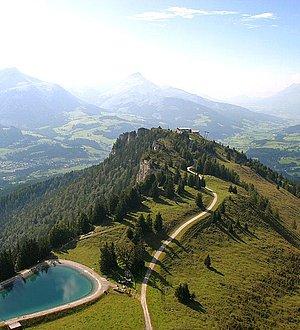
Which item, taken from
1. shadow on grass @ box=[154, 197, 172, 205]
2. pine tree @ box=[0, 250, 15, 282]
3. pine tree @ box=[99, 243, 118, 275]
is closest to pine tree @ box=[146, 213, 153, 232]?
pine tree @ box=[99, 243, 118, 275]

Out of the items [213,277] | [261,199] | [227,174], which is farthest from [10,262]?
[227,174]

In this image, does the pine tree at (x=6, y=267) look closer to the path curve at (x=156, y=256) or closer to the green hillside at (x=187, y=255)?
the green hillside at (x=187, y=255)

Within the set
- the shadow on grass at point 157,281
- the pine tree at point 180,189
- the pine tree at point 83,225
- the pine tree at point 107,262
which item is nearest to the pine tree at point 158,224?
the pine tree at point 83,225

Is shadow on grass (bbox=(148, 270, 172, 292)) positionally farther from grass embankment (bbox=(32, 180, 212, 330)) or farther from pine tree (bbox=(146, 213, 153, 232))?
pine tree (bbox=(146, 213, 153, 232))

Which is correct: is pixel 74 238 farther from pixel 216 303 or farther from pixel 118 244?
pixel 216 303

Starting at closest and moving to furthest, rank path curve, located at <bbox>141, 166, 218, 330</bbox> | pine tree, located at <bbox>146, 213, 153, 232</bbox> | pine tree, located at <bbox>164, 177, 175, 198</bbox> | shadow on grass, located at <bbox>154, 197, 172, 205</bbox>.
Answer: path curve, located at <bbox>141, 166, 218, 330</bbox> → pine tree, located at <bbox>146, 213, 153, 232</bbox> → shadow on grass, located at <bbox>154, 197, 172, 205</bbox> → pine tree, located at <bbox>164, 177, 175, 198</bbox>

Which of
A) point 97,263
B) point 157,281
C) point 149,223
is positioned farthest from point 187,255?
point 97,263

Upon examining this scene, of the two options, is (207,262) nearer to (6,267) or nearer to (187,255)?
(187,255)
